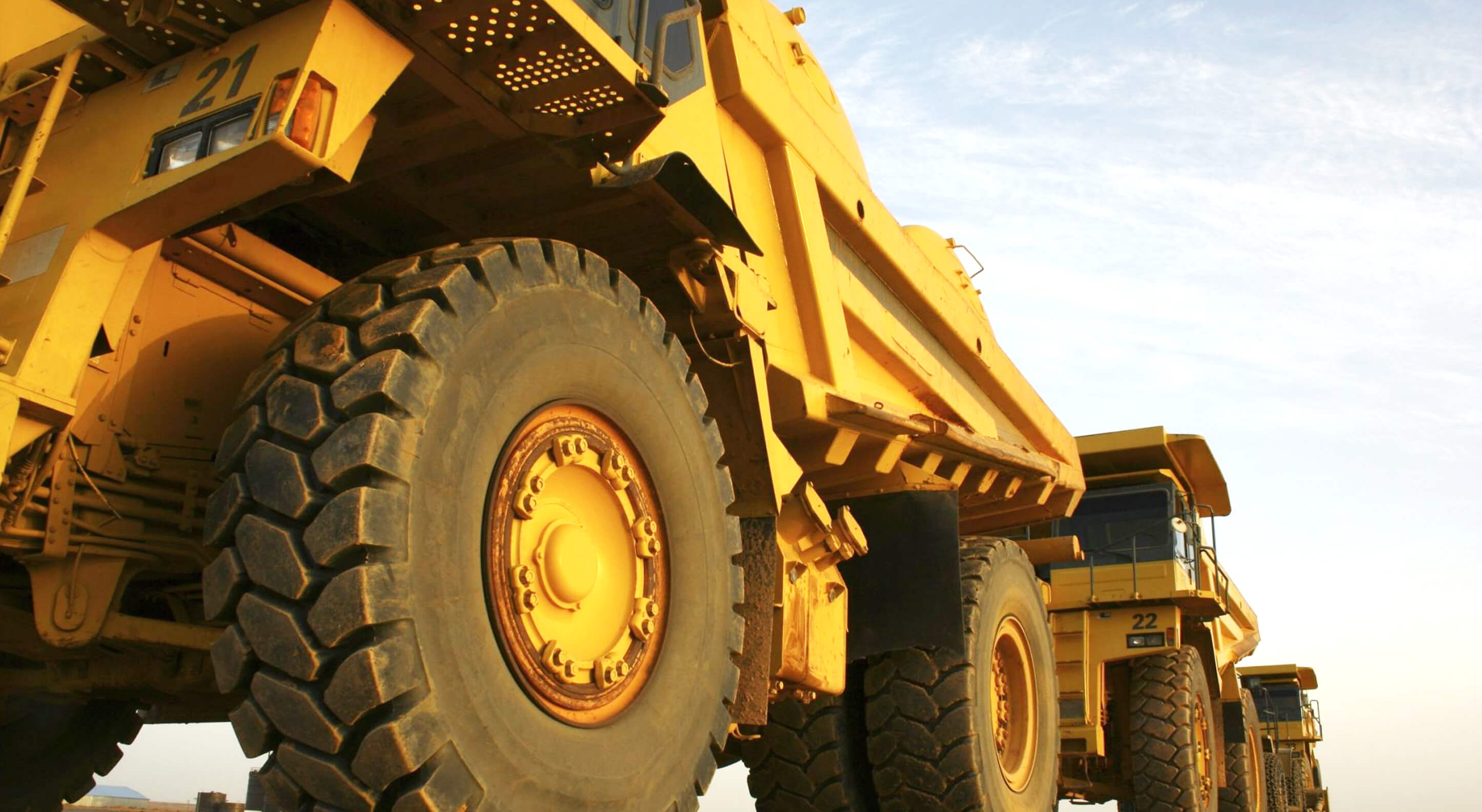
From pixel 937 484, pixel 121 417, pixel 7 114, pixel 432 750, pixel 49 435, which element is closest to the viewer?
pixel 432 750

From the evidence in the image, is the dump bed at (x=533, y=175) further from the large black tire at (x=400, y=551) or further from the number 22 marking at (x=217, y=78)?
the large black tire at (x=400, y=551)

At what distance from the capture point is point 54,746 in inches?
184

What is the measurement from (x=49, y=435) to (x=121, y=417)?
0.54 metres

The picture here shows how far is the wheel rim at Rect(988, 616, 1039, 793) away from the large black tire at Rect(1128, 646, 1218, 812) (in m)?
3.82

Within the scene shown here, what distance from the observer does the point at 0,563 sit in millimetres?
3479

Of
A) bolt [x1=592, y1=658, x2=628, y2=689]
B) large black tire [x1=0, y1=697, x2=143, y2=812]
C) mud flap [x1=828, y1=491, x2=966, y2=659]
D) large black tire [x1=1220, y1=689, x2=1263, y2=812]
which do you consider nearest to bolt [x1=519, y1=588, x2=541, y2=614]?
bolt [x1=592, y1=658, x2=628, y2=689]

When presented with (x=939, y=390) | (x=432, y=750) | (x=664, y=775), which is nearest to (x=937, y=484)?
(x=939, y=390)

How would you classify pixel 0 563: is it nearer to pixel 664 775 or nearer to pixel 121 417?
pixel 121 417

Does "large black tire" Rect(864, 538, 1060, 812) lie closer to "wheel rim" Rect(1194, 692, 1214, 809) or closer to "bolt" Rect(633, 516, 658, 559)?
"bolt" Rect(633, 516, 658, 559)

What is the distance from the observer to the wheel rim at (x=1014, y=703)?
680cm

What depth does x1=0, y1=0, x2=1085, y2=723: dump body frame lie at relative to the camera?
9.21 ft

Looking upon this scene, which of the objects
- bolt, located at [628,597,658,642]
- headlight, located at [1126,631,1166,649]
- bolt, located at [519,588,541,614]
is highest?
headlight, located at [1126,631,1166,649]

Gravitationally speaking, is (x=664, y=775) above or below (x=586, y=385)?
below

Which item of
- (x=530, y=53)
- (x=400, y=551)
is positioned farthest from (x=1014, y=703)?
(x=400, y=551)
